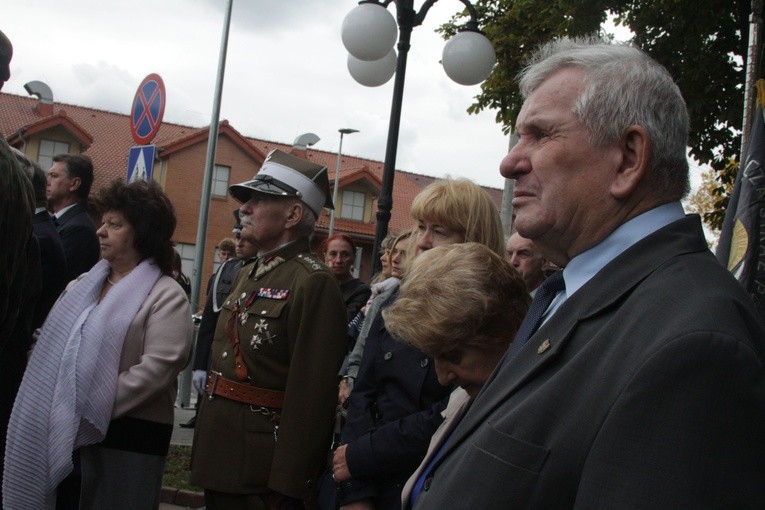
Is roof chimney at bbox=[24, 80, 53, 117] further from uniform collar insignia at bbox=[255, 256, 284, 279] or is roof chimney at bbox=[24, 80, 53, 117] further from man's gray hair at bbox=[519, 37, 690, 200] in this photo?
man's gray hair at bbox=[519, 37, 690, 200]

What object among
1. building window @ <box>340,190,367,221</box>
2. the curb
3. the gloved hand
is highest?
building window @ <box>340,190,367,221</box>

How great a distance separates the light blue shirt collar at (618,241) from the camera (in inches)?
65.4

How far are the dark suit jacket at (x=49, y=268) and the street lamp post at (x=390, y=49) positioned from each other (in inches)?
102

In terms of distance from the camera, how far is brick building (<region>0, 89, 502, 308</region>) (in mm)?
35062

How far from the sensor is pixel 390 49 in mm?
7367

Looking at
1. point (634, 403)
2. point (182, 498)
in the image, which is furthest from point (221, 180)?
point (634, 403)

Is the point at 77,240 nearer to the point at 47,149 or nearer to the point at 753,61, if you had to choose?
the point at 753,61

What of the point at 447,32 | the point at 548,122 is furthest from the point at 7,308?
the point at 447,32

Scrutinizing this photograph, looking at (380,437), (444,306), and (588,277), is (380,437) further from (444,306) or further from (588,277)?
(588,277)

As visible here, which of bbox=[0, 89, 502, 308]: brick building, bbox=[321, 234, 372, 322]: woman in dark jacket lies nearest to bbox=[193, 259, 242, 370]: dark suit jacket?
bbox=[321, 234, 372, 322]: woman in dark jacket

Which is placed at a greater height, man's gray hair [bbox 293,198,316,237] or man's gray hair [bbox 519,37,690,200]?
man's gray hair [bbox 519,37,690,200]

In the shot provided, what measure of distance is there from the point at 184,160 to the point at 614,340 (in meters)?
37.3

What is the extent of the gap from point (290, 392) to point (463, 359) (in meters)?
1.35

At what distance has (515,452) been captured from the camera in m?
1.40
